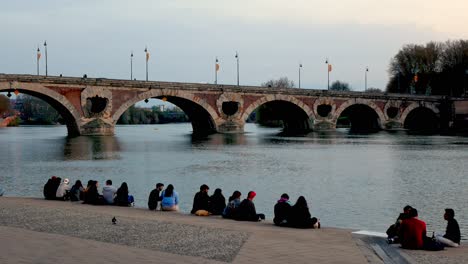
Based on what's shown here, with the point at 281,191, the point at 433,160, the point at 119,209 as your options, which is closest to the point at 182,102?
the point at 433,160

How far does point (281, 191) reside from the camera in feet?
100

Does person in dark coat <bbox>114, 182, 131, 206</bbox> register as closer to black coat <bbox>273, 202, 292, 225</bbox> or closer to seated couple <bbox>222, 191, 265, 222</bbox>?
seated couple <bbox>222, 191, 265, 222</bbox>

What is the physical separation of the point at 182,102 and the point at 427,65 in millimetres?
65315

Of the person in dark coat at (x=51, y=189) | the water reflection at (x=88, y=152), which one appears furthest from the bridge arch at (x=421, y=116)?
the person in dark coat at (x=51, y=189)

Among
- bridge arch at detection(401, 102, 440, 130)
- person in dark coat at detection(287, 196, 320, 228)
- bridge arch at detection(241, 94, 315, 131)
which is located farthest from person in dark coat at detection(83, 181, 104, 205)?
bridge arch at detection(401, 102, 440, 130)

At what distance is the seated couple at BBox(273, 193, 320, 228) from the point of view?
1831 centimetres

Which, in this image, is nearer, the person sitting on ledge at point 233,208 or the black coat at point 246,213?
the black coat at point 246,213

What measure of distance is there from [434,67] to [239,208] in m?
123

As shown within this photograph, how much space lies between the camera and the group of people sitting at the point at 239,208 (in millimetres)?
18391

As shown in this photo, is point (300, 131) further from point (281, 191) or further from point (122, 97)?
point (281, 191)

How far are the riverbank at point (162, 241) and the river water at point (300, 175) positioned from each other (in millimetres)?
5345

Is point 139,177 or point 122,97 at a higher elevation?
point 122,97

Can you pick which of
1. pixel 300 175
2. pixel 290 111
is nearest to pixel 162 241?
pixel 300 175

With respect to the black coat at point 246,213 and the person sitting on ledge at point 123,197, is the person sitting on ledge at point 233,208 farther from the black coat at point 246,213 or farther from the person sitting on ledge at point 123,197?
the person sitting on ledge at point 123,197
